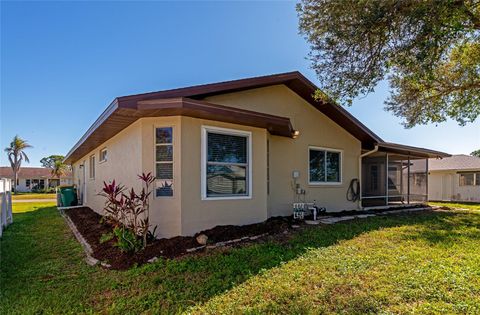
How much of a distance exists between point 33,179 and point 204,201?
54.2 m

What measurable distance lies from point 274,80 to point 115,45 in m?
5.69

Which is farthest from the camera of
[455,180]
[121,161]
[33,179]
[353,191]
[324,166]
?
[33,179]

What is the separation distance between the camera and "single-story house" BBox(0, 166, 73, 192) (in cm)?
4875

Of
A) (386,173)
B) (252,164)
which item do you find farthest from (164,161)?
(386,173)

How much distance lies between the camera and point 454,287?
4023mm

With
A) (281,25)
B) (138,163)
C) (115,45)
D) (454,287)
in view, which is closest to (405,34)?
(281,25)

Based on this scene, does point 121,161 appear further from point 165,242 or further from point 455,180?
point 455,180

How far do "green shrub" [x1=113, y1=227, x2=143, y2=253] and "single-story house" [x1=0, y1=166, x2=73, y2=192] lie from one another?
162 feet

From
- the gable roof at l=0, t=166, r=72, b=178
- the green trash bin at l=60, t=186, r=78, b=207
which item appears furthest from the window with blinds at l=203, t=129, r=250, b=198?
the gable roof at l=0, t=166, r=72, b=178

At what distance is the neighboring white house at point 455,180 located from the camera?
20.9 m

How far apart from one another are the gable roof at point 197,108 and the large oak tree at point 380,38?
1496mm

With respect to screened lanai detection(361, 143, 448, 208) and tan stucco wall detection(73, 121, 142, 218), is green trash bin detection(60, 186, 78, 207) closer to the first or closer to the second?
tan stucco wall detection(73, 121, 142, 218)

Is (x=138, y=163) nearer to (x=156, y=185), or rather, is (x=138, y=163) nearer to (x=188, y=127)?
(x=156, y=185)

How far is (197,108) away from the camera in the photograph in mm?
6086
